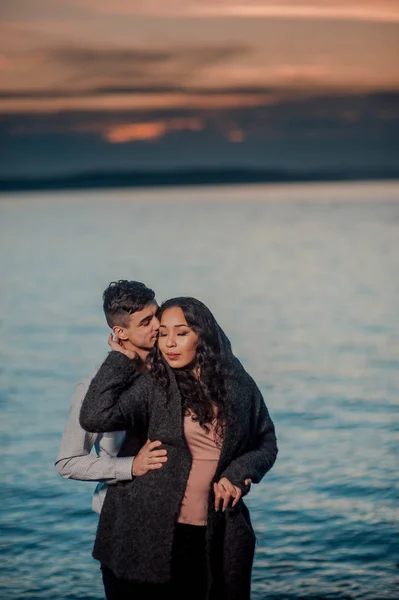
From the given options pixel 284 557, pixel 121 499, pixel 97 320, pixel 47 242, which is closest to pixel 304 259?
pixel 47 242

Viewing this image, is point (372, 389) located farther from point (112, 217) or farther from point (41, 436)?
point (112, 217)

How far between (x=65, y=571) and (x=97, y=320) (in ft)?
43.1

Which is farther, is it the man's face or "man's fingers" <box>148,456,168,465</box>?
the man's face

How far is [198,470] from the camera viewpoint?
12.0 feet

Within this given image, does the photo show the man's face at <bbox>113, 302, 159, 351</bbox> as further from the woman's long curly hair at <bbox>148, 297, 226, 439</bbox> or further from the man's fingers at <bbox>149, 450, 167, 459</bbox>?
the man's fingers at <bbox>149, 450, 167, 459</bbox>

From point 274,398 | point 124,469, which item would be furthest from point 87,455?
point 274,398

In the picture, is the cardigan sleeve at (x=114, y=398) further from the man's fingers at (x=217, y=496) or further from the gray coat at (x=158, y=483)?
the man's fingers at (x=217, y=496)

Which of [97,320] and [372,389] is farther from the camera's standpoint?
[97,320]

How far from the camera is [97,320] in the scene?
64.0ft

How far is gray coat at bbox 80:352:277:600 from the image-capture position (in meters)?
3.59

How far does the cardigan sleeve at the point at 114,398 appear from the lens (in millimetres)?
3553

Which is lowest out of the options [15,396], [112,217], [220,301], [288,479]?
[288,479]

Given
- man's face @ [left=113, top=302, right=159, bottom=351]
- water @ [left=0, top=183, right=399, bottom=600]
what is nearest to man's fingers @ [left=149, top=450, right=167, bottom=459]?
man's face @ [left=113, top=302, right=159, bottom=351]

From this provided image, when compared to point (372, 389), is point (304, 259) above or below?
above
